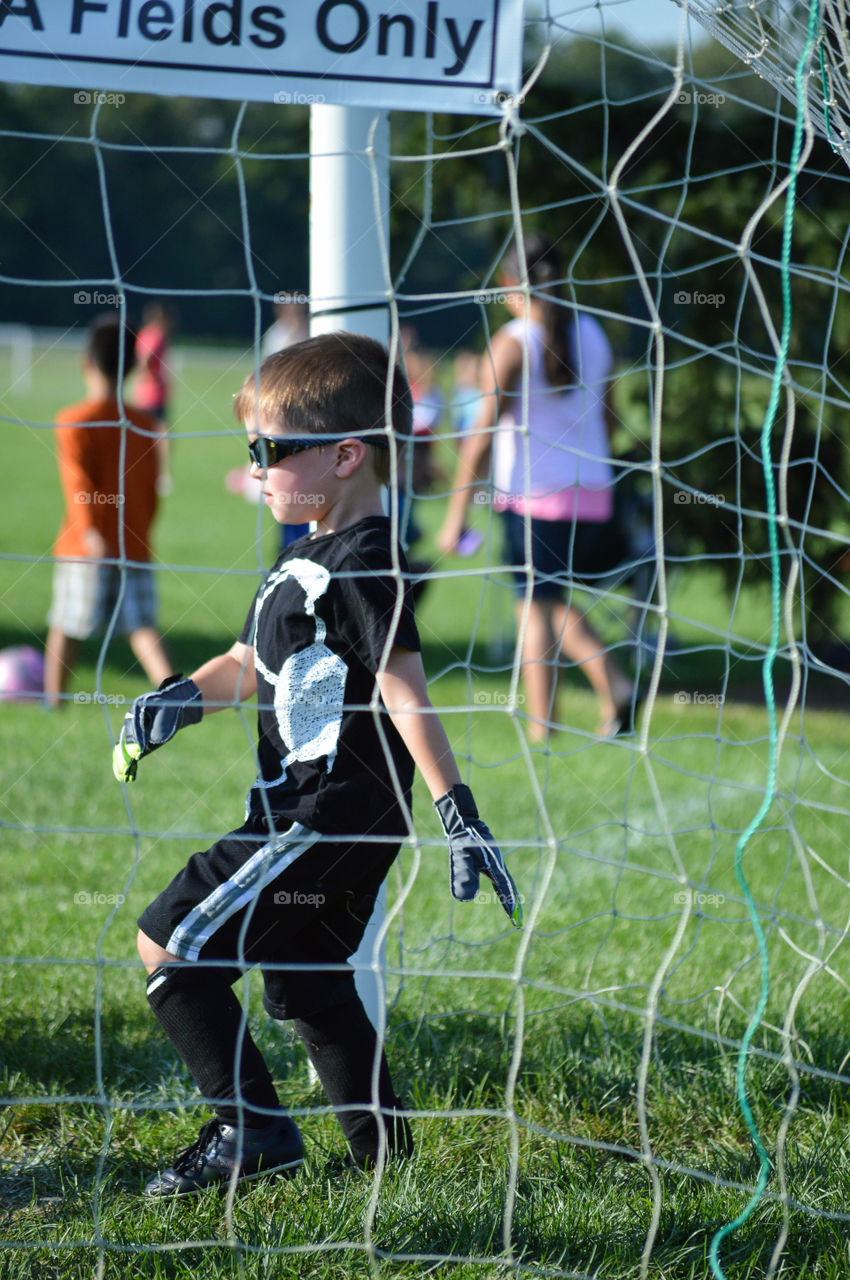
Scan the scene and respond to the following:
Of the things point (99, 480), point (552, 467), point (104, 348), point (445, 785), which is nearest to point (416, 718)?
point (445, 785)

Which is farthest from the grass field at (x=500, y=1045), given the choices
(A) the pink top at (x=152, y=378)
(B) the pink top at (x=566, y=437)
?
(A) the pink top at (x=152, y=378)

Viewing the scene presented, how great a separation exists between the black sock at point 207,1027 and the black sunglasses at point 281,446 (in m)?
0.79

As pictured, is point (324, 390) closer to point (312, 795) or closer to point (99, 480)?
point (312, 795)

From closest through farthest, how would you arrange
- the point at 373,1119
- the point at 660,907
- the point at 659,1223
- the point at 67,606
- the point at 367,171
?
the point at 659,1223 < the point at 373,1119 < the point at 367,171 < the point at 660,907 < the point at 67,606

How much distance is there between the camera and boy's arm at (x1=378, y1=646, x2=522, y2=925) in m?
1.78

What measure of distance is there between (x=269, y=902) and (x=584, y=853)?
1.56 m

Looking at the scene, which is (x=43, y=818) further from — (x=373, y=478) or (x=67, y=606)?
(x=373, y=478)

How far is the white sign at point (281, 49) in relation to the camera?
6.08ft

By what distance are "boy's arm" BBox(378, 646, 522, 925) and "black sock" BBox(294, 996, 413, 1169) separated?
0.34 meters

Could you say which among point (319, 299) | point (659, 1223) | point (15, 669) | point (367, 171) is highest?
point (367, 171)

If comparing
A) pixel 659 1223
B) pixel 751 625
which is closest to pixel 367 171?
pixel 659 1223

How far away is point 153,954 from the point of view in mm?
1891

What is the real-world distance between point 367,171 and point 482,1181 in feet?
5.52

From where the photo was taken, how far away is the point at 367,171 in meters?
2.17
